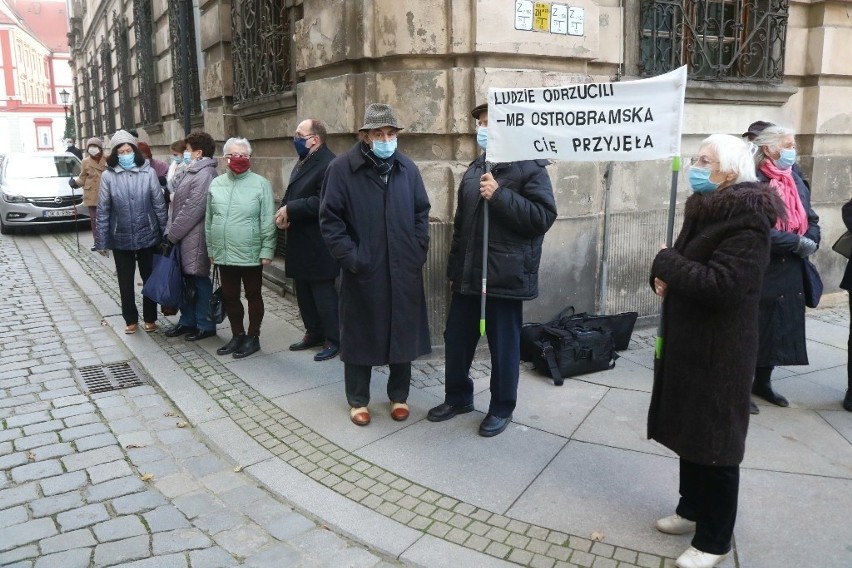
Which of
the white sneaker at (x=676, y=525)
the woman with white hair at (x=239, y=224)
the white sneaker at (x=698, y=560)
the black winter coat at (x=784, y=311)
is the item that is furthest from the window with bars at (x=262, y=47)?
the white sneaker at (x=698, y=560)

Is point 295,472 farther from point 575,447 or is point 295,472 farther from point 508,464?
point 575,447

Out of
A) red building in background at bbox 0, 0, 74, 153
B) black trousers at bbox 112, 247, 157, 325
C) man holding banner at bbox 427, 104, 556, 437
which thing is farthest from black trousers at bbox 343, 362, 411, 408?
red building in background at bbox 0, 0, 74, 153

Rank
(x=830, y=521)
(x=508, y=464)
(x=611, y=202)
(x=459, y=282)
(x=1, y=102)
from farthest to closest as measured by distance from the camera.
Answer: (x=1, y=102) → (x=611, y=202) → (x=459, y=282) → (x=508, y=464) → (x=830, y=521)

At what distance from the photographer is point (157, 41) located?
1552cm

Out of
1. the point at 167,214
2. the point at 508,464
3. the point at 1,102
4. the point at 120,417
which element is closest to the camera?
the point at 508,464

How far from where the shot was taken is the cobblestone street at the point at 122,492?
332cm

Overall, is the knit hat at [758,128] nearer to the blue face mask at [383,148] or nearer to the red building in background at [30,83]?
the blue face mask at [383,148]

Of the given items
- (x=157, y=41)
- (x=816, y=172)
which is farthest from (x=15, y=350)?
(x=157, y=41)

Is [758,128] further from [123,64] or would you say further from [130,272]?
[123,64]

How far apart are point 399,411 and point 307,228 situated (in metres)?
2.02

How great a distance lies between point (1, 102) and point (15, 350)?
239ft

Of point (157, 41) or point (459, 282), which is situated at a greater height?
point (157, 41)

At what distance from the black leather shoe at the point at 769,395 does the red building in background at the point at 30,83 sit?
6779 centimetres

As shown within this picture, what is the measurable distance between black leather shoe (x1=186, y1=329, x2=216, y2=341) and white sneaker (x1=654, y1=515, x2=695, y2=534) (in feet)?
15.4
